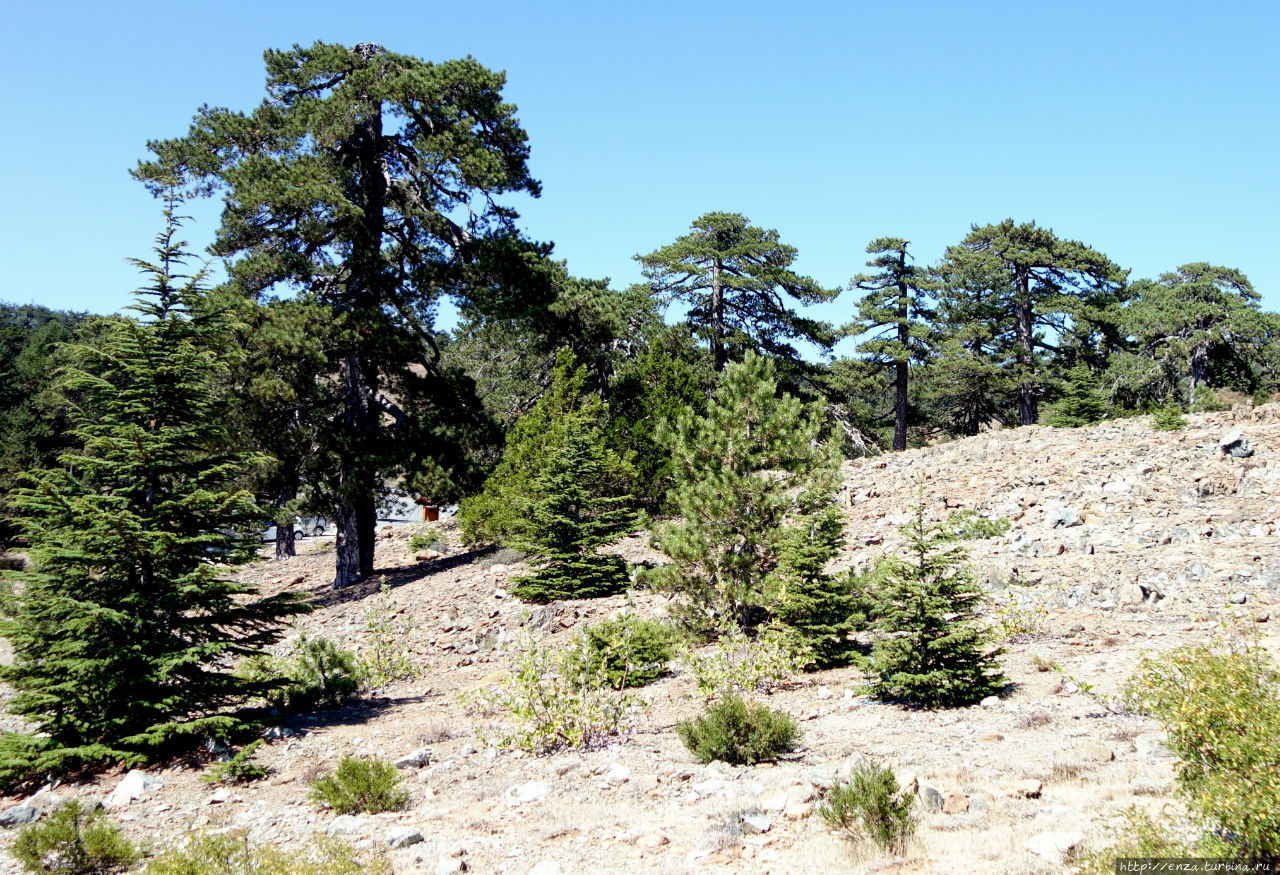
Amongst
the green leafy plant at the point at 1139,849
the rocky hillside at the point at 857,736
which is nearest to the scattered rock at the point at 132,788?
the rocky hillside at the point at 857,736

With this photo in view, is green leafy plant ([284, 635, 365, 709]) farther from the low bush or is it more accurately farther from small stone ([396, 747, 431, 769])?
the low bush

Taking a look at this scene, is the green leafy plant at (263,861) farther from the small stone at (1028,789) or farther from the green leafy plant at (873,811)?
the small stone at (1028,789)

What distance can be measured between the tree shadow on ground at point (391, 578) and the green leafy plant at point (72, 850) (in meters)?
11.3

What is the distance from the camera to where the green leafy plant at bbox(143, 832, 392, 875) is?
4.87m

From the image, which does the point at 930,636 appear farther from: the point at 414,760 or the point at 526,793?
the point at 414,760

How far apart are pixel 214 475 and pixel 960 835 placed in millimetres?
7916

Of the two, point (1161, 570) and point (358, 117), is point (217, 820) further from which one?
point (358, 117)

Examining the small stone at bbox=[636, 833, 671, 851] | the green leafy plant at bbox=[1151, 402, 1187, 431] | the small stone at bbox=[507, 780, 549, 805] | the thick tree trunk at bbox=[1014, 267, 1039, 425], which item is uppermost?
the thick tree trunk at bbox=[1014, 267, 1039, 425]

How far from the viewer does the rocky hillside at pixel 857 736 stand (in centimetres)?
534

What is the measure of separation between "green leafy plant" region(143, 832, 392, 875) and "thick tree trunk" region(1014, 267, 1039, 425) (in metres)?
33.7

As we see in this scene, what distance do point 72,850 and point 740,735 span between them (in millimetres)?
5111

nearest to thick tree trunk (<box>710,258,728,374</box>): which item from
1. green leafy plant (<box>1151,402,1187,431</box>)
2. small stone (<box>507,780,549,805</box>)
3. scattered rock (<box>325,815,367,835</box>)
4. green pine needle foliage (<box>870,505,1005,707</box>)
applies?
green leafy plant (<box>1151,402,1187,431</box>)

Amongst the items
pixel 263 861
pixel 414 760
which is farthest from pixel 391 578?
pixel 263 861

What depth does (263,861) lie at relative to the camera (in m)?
5.01
